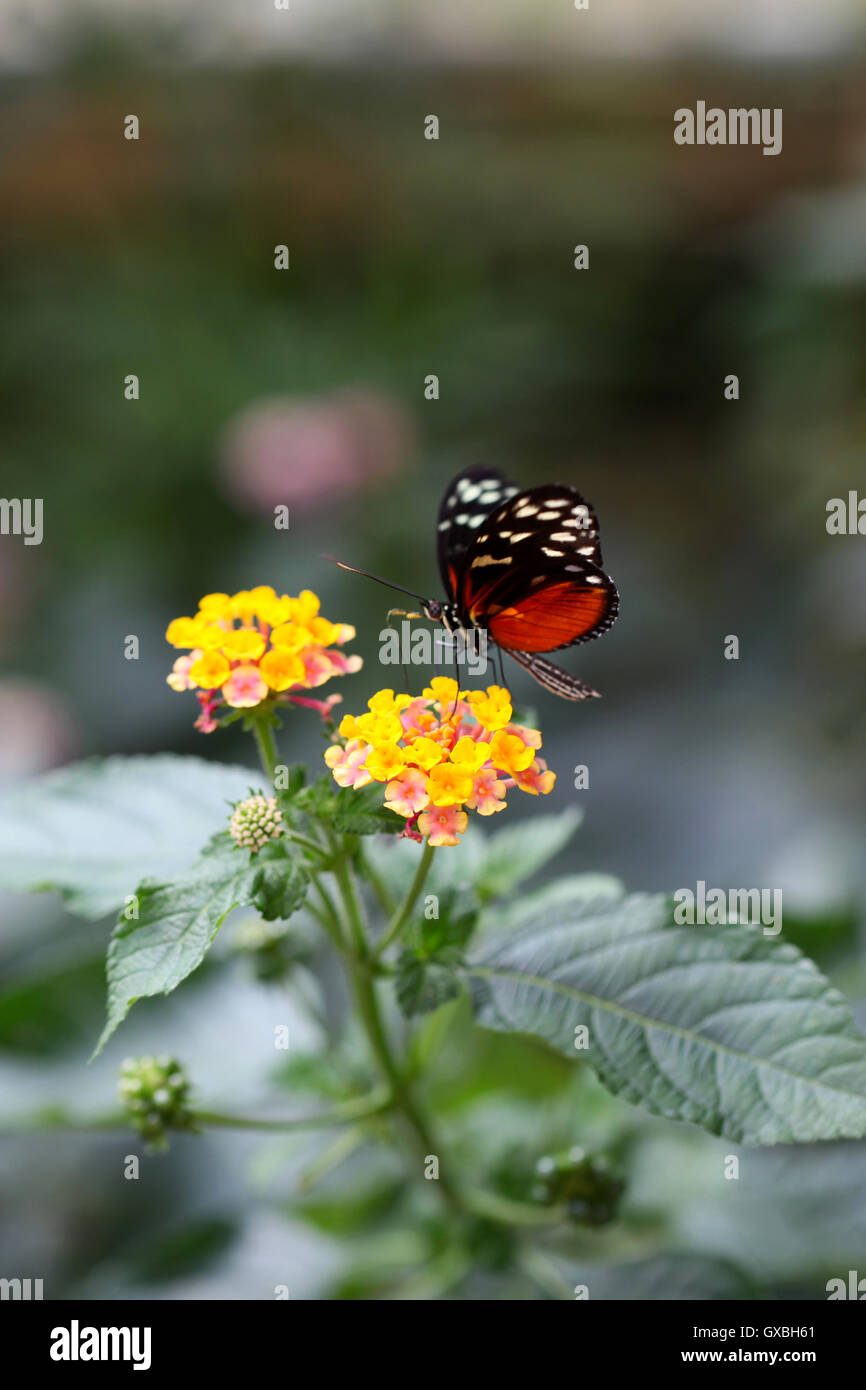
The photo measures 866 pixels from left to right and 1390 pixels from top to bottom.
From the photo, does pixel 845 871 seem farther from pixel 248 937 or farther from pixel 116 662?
pixel 116 662

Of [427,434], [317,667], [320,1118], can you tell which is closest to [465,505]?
[317,667]

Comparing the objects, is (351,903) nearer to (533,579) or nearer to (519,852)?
(519,852)

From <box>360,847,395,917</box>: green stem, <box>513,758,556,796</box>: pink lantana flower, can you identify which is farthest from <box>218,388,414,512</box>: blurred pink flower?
<box>513,758,556,796</box>: pink lantana flower

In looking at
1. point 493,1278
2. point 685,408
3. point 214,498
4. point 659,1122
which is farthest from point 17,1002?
point 685,408

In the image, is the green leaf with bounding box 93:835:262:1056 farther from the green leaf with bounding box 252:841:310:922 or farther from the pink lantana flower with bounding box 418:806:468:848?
the pink lantana flower with bounding box 418:806:468:848

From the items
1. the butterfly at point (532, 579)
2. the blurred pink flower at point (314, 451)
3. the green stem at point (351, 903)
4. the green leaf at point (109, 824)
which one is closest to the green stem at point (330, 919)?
the green stem at point (351, 903)

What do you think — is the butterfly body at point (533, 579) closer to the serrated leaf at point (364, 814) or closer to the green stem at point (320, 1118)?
the serrated leaf at point (364, 814)
